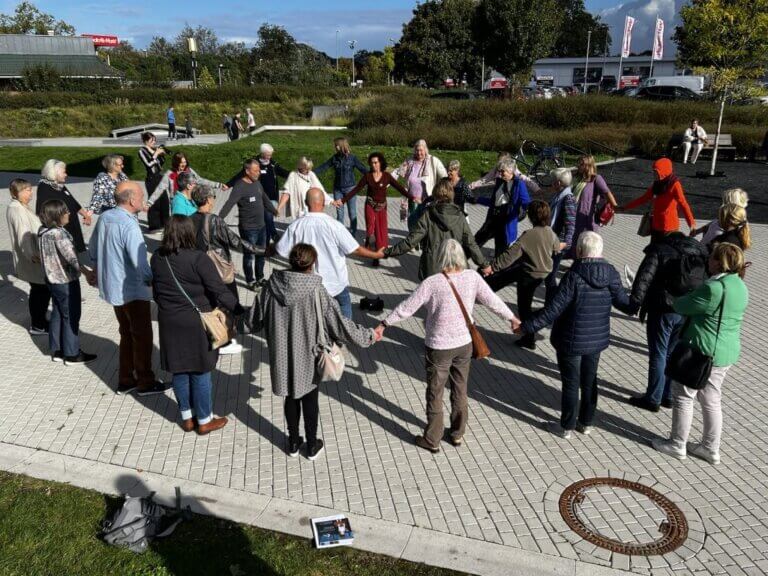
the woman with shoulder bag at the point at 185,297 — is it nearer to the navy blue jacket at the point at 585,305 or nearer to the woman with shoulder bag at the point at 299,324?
the woman with shoulder bag at the point at 299,324

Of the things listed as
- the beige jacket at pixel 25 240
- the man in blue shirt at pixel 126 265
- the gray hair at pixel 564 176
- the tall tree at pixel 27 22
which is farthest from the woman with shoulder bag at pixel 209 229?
the tall tree at pixel 27 22

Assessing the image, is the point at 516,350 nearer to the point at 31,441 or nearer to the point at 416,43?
the point at 31,441

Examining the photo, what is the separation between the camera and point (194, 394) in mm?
5336

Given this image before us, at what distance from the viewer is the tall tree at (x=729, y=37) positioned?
1747 centimetres

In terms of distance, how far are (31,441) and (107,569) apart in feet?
6.56

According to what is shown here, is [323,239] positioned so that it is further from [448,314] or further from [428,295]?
[448,314]

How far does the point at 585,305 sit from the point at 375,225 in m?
5.38

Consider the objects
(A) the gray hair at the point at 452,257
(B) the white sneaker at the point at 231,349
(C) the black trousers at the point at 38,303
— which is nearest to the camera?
(A) the gray hair at the point at 452,257

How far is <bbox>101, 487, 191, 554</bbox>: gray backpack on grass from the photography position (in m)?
4.10

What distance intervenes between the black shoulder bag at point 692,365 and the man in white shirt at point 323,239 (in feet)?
9.85

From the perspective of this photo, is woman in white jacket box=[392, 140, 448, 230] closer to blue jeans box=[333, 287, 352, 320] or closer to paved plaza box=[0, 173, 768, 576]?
paved plaza box=[0, 173, 768, 576]

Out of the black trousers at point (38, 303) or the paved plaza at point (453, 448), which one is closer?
the paved plaza at point (453, 448)

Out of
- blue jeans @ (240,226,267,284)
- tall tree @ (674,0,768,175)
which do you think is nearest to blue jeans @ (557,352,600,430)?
blue jeans @ (240,226,267,284)

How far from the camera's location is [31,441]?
539cm
